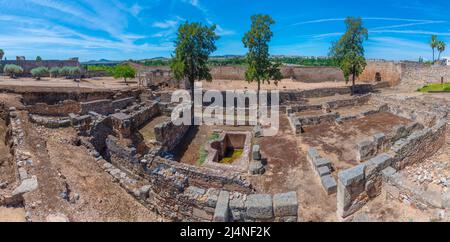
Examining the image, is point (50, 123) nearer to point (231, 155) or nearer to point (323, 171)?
point (231, 155)

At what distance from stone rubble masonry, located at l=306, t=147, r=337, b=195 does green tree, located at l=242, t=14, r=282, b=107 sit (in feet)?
50.2

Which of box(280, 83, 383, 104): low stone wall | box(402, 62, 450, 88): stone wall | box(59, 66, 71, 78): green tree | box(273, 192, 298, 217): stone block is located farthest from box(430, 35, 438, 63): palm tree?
box(59, 66, 71, 78): green tree

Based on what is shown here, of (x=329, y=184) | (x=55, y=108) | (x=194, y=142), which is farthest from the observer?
(x=55, y=108)

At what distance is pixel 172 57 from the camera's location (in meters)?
23.2

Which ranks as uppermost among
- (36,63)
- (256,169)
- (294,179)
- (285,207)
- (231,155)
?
(36,63)

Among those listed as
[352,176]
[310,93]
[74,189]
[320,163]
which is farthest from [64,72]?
[352,176]

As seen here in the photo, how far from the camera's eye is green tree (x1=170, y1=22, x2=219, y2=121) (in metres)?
21.8

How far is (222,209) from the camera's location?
4902mm

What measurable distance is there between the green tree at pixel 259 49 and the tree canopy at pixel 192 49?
3.44 meters

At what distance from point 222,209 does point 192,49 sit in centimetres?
1947

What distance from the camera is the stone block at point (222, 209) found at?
4.73 m

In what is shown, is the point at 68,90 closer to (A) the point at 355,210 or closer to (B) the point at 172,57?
(B) the point at 172,57
